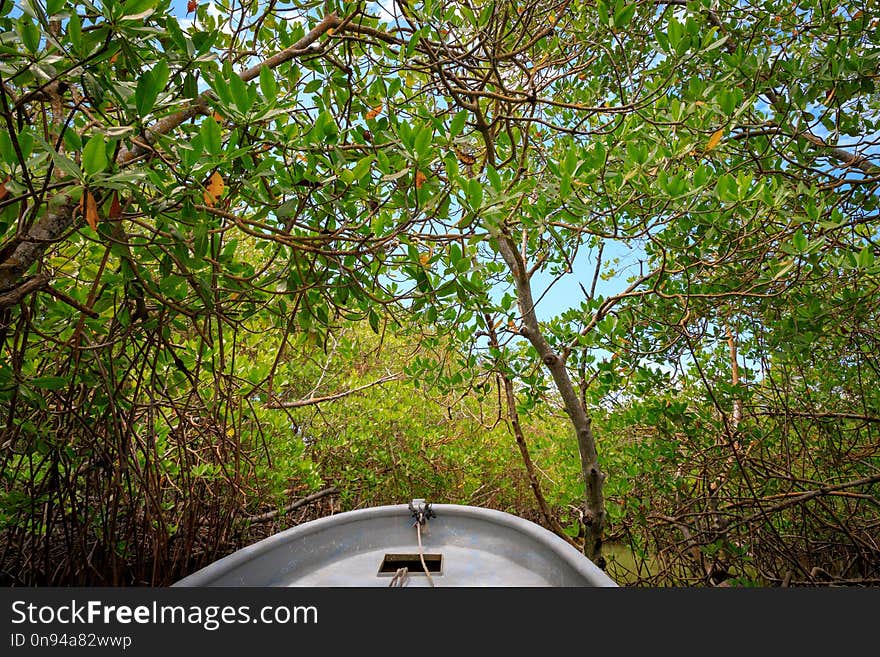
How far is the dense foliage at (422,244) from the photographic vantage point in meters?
1.01

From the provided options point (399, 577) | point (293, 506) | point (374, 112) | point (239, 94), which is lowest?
point (399, 577)

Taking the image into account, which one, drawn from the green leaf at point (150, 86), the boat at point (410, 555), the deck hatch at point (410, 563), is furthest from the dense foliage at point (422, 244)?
the deck hatch at point (410, 563)

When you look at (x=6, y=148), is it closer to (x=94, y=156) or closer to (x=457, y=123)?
(x=94, y=156)

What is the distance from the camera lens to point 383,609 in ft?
3.33

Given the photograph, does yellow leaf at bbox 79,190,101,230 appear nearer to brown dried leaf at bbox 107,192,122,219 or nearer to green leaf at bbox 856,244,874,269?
brown dried leaf at bbox 107,192,122,219

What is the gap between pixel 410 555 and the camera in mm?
2422

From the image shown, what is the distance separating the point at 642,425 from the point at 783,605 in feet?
5.65

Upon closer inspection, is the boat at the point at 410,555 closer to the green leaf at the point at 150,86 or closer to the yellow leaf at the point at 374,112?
the green leaf at the point at 150,86

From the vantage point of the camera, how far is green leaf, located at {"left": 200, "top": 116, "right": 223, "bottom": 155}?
2.80 feet

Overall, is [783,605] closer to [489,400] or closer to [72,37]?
[72,37]

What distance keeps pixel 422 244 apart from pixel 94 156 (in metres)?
0.98

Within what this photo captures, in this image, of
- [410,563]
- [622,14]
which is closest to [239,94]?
[622,14]

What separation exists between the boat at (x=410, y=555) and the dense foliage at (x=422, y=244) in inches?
13.3

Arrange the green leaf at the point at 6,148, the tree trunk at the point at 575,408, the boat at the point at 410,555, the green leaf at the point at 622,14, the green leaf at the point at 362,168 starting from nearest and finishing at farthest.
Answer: the green leaf at the point at 6,148 → the green leaf at the point at 362,168 → the green leaf at the point at 622,14 → the boat at the point at 410,555 → the tree trunk at the point at 575,408
